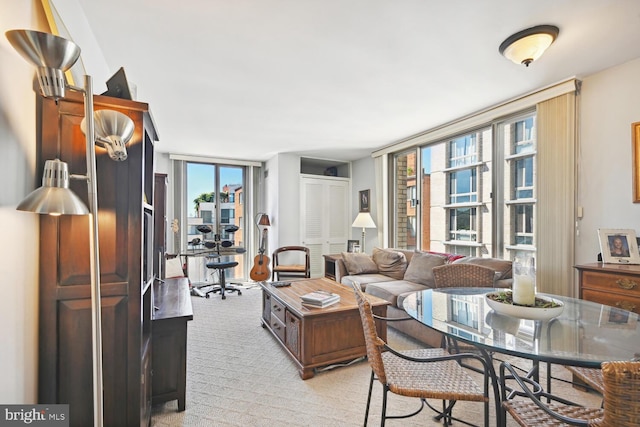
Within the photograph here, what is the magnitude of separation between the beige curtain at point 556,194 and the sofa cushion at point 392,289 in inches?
47.6

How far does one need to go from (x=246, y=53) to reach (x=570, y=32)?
222 centimetres

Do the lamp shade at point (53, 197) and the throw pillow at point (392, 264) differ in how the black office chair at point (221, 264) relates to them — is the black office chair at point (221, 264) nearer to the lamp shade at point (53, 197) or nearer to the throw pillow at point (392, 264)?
the throw pillow at point (392, 264)

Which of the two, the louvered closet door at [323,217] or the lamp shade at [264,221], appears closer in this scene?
the lamp shade at [264,221]

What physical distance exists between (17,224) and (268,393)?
A: 1.83 meters

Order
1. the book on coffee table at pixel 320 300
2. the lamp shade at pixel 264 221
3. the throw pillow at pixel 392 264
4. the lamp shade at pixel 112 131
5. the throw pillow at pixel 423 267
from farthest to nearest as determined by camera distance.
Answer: the lamp shade at pixel 264 221, the throw pillow at pixel 392 264, the throw pillow at pixel 423 267, the book on coffee table at pixel 320 300, the lamp shade at pixel 112 131

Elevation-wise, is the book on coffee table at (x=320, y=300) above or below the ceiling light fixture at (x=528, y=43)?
below

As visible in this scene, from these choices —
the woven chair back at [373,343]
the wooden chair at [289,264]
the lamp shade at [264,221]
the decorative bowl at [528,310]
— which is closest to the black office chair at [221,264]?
the lamp shade at [264,221]

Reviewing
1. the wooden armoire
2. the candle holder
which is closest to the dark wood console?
the wooden armoire

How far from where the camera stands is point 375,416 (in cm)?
191

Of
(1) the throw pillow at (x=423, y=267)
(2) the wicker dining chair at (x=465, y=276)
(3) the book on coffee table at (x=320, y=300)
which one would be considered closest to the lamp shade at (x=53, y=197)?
(3) the book on coffee table at (x=320, y=300)

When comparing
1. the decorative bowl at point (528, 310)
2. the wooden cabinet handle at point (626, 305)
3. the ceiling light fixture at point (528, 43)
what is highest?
the ceiling light fixture at point (528, 43)

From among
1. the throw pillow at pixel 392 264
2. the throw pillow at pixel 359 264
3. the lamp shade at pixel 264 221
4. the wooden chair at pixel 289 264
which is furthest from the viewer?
the lamp shade at pixel 264 221

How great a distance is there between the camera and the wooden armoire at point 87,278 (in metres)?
1.24

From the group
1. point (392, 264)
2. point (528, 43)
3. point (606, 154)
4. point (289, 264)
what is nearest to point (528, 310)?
point (528, 43)
